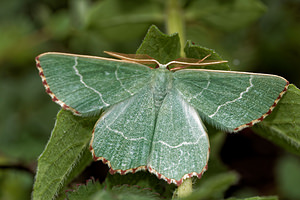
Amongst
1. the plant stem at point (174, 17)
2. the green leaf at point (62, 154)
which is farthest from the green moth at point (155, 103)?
the plant stem at point (174, 17)

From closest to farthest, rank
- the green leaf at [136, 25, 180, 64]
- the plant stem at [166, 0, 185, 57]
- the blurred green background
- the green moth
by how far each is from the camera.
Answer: the green moth < the green leaf at [136, 25, 180, 64] < the plant stem at [166, 0, 185, 57] < the blurred green background

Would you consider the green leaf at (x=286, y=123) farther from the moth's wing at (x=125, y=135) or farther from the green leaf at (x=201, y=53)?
the moth's wing at (x=125, y=135)

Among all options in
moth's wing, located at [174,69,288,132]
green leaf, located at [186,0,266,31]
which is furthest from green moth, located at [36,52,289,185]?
green leaf, located at [186,0,266,31]

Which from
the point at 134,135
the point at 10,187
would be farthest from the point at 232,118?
the point at 10,187

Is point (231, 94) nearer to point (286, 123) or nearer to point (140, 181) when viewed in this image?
point (286, 123)

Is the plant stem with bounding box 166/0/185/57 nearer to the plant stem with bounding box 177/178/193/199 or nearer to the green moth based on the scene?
the green moth

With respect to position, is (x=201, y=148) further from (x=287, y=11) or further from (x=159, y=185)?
(x=287, y=11)
